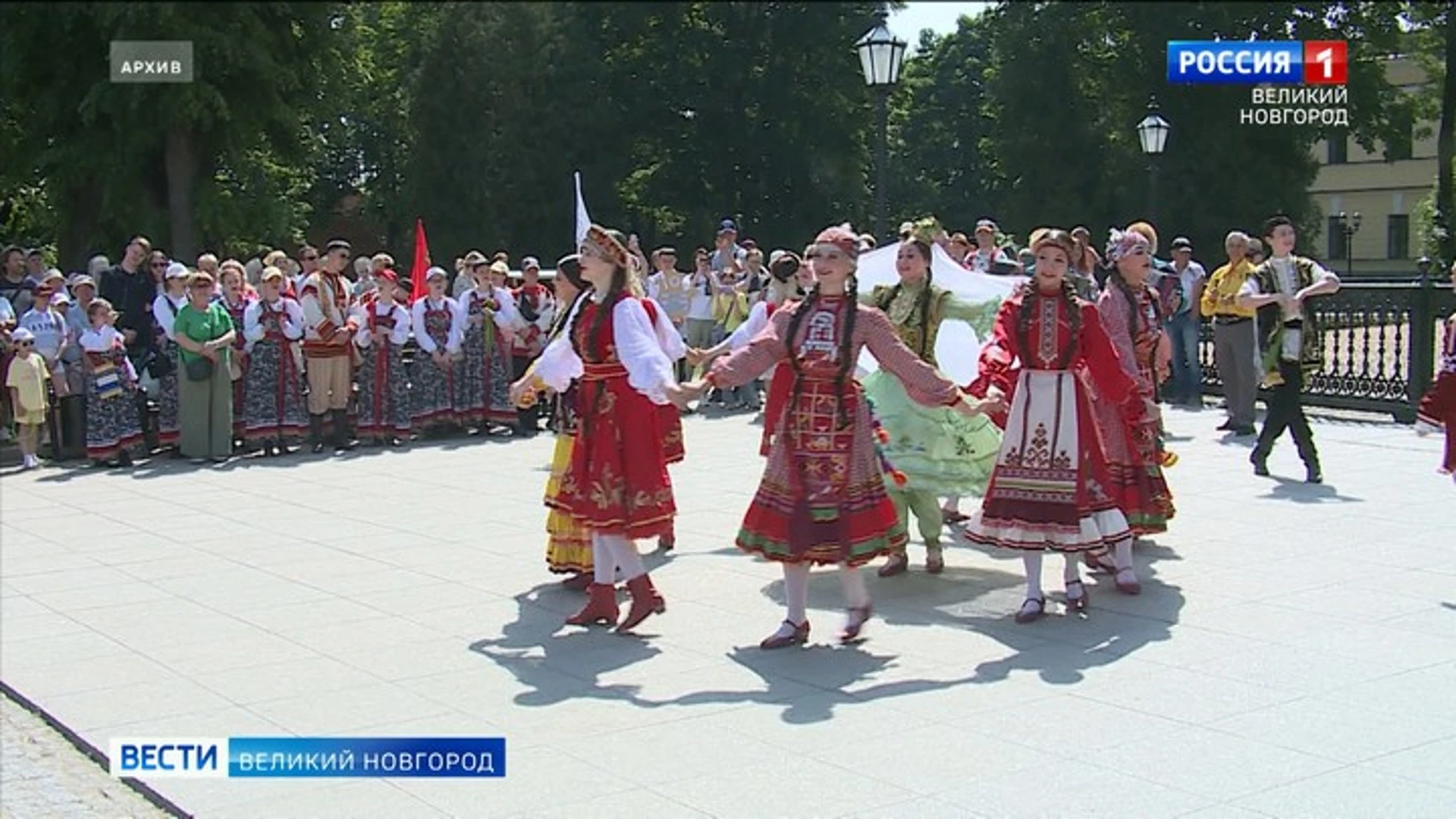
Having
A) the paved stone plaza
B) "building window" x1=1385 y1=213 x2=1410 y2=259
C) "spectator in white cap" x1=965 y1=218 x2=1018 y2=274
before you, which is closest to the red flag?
the paved stone plaza

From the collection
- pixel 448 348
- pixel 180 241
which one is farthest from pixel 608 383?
pixel 180 241

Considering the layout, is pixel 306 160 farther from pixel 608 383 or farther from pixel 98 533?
pixel 608 383

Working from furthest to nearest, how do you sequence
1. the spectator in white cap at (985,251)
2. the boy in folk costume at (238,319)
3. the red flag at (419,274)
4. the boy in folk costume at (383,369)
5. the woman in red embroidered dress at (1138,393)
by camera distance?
the red flag at (419,274) → the boy in folk costume at (383,369) → the boy in folk costume at (238,319) → the spectator in white cap at (985,251) → the woman in red embroidered dress at (1138,393)

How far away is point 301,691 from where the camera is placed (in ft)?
21.4

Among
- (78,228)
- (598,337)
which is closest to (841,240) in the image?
(598,337)

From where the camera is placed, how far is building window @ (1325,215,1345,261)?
5372 cm

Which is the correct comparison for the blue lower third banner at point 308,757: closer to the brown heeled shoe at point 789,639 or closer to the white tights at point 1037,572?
the brown heeled shoe at point 789,639

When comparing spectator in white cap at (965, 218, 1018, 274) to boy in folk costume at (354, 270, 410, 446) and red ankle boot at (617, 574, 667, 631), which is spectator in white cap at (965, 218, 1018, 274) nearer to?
boy in folk costume at (354, 270, 410, 446)

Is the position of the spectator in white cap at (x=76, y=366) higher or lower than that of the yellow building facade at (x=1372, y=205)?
lower

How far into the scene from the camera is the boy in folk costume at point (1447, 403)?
802 cm

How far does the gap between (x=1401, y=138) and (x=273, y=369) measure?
104ft

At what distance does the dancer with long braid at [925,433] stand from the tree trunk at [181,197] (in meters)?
20.6

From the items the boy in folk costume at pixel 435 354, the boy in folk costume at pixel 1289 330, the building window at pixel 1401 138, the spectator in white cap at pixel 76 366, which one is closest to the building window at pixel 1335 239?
the building window at pixel 1401 138

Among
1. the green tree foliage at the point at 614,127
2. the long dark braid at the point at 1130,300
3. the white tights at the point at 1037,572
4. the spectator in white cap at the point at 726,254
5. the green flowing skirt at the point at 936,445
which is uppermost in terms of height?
the green tree foliage at the point at 614,127
